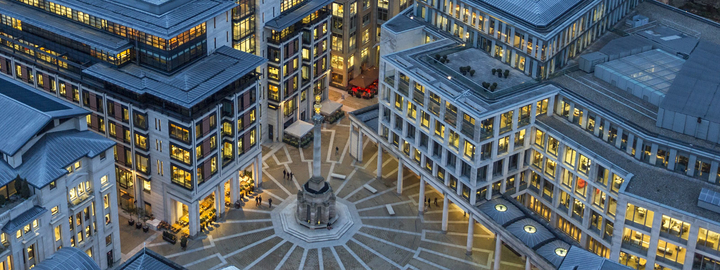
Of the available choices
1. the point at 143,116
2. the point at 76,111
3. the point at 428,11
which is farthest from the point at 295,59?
the point at 76,111

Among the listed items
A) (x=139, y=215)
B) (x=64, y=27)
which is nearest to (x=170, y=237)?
(x=139, y=215)

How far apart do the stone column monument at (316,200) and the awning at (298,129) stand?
25.2 meters

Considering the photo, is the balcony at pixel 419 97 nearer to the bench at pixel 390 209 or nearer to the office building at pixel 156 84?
the bench at pixel 390 209

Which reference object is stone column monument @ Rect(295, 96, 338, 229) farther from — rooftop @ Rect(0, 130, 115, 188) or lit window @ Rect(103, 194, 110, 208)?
rooftop @ Rect(0, 130, 115, 188)

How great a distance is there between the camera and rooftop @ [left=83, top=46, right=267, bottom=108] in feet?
479

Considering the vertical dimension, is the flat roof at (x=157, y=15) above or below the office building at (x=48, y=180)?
above

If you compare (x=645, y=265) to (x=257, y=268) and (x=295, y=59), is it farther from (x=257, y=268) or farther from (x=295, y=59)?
(x=295, y=59)

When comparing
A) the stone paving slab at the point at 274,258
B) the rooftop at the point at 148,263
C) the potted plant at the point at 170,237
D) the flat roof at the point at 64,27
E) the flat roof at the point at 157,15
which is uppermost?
the flat roof at the point at 157,15

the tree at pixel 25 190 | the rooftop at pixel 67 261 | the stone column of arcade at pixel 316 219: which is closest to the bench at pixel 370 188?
the stone column of arcade at pixel 316 219

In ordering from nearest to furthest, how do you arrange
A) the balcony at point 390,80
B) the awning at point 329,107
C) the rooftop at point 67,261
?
the rooftop at point 67,261 < the balcony at point 390,80 < the awning at point 329,107

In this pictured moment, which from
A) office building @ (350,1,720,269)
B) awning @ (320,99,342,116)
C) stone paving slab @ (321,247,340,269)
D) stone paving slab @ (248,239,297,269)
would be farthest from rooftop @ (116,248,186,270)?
awning @ (320,99,342,116)

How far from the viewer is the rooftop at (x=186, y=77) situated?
146 meters

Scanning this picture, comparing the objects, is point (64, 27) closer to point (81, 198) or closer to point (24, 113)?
point (24, 113)

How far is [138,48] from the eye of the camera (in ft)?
504
